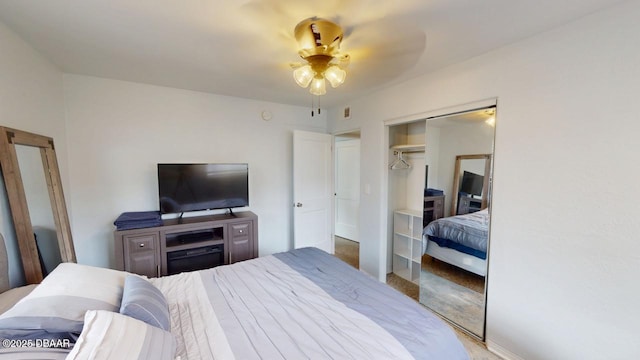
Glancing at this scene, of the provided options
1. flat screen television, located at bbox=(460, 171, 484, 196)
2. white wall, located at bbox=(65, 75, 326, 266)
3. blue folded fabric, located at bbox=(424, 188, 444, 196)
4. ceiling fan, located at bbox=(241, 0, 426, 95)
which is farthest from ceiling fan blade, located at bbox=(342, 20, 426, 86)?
white wall, located at bbox=(65, 75, 326, 266)

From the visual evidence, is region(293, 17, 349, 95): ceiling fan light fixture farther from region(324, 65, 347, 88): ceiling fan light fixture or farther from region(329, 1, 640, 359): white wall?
region(329, 1, 640, 359): white wall

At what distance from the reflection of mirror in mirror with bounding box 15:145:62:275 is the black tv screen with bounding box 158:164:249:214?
853 millimetres

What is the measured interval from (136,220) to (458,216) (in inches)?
125

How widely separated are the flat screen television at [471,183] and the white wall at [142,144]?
7.89 ft

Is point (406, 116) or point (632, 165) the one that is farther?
point (406, 116)

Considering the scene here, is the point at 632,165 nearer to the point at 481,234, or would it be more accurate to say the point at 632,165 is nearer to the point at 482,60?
the point at 481,234

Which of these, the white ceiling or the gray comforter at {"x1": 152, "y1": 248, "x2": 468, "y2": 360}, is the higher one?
the white ceiling

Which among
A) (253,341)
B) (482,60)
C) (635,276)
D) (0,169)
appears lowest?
(253,341)

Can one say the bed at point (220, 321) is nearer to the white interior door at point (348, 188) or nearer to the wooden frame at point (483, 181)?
the wooden frame at point (483, 181)

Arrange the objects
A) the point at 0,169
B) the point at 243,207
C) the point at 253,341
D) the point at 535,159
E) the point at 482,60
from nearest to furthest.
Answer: the point at 253,341
the point at 0,169
the point at 535,159
the point at 482,60
the point at 243,207

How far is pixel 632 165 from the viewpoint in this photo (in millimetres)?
1386

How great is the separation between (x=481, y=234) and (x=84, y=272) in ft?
9.15

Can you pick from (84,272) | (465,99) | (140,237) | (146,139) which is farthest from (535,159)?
(146,139)

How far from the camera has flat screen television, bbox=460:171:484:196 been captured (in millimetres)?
2193
